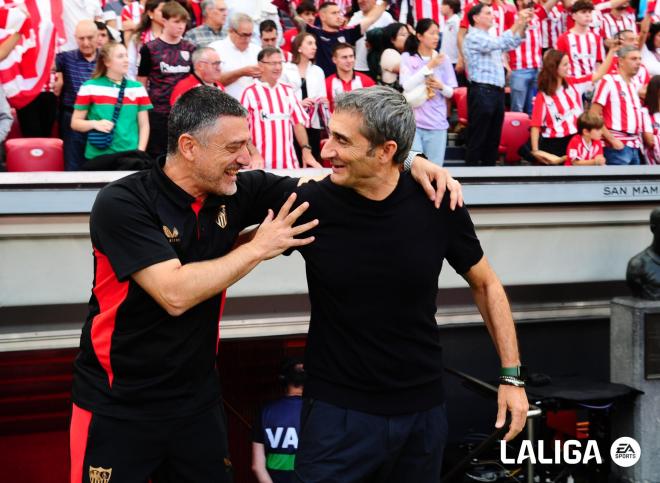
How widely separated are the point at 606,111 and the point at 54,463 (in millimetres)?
5915

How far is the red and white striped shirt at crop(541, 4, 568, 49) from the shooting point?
1132 cm

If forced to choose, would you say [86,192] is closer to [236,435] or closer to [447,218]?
[236,435]

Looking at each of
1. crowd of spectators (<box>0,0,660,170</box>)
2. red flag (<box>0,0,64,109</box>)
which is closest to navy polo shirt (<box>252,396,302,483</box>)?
crowd of spectators (<box>0,0,660,170</box>)

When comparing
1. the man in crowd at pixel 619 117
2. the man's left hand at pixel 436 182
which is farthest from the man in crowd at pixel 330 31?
the man's left hand at pixel 436 182

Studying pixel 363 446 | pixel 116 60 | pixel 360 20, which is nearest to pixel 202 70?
pixel 116 60

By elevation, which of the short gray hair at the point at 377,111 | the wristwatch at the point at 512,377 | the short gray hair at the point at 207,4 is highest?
the short gray hair at the point at 207,4

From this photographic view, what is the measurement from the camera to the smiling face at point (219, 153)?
10.2ft

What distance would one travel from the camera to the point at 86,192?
19.2 ft

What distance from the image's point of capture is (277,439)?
6027mm

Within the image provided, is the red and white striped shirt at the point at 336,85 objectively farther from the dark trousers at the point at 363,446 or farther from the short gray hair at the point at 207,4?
the dark trousers at the point at 363,446

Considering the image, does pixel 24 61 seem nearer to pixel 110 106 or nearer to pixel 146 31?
pixel 110 106

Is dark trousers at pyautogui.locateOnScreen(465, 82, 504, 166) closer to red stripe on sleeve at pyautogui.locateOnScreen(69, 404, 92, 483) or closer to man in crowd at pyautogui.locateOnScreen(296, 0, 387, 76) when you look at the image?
man in crowd at pyautogui.locateOnScreen(296, 0, 387, 76)

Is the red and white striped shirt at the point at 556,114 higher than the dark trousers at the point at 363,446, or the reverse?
the red and white striped shirt at the point at 556,114

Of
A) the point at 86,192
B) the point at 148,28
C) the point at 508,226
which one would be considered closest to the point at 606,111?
the point at 508,226
